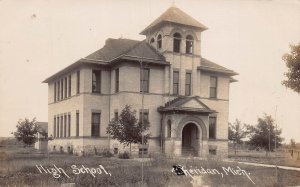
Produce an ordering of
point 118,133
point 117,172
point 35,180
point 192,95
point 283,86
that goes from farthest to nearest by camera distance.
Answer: point 192,95, point 118,133, point 283,86, point 117,172, point 35,180

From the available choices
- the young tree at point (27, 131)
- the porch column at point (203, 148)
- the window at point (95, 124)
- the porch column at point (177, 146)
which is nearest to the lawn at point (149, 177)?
the porch column at point (177, 146)

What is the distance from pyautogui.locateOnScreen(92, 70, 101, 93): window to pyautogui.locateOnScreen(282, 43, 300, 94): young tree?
12.7 meters

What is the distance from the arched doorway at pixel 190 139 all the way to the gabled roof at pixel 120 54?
16.6 feet

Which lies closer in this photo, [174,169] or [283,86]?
[174,169]

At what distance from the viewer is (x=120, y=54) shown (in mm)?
28500


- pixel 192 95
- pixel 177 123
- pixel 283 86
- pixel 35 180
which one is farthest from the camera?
pixel 192 95

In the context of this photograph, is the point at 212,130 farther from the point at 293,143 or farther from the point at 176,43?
the point at 293,143

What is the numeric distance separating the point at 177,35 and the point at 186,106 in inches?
207

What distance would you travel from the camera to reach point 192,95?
29891 mm

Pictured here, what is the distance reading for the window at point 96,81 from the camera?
1144 inches

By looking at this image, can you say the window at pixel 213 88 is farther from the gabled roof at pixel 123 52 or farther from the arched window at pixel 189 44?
the gabled roof at pixel 123 52

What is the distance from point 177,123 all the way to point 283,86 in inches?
348

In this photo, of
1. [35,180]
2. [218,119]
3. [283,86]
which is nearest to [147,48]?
[218,119]

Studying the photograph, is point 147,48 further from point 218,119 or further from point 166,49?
point 218,119
